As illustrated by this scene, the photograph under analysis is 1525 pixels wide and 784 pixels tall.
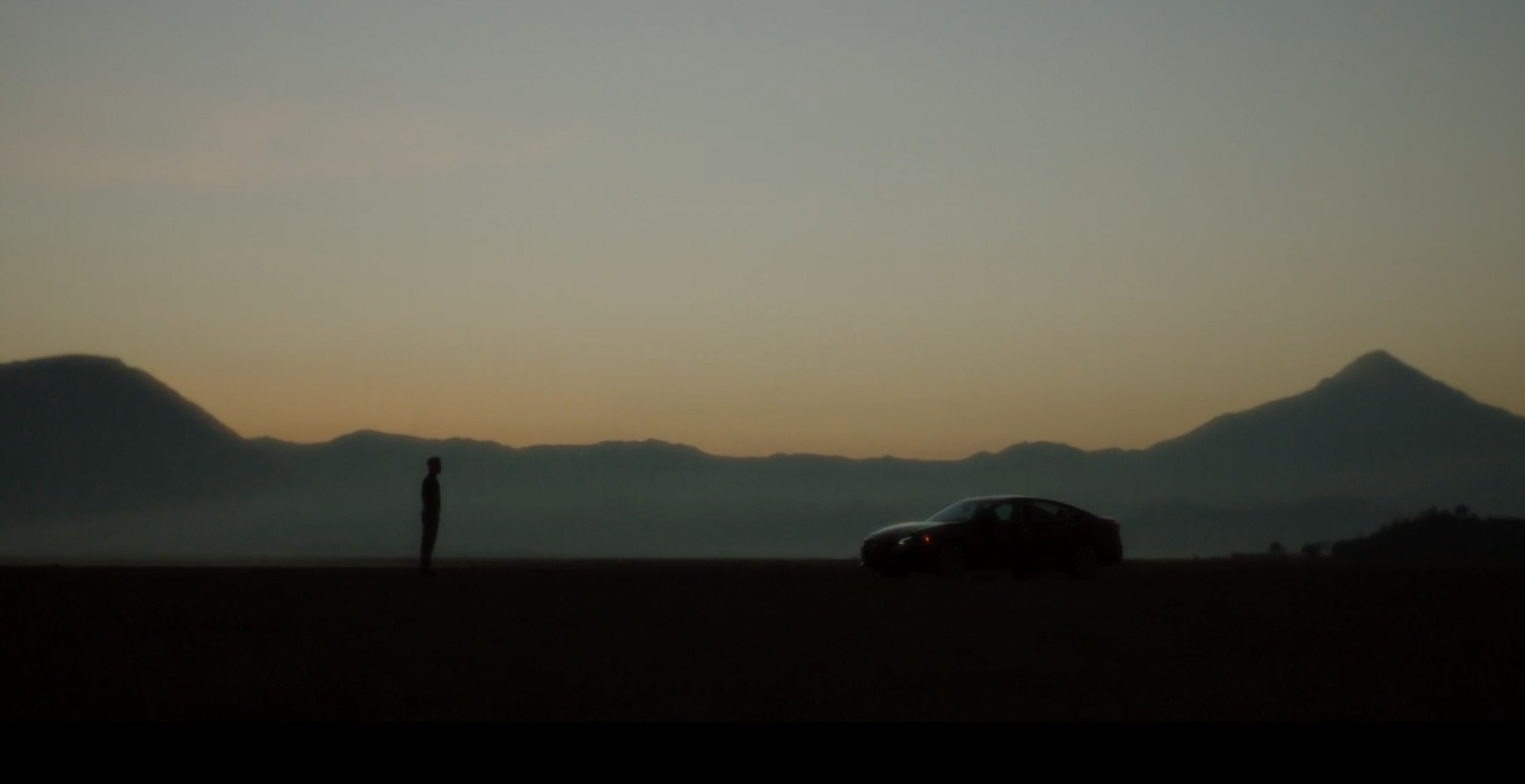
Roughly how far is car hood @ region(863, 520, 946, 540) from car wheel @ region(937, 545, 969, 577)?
0.45 m

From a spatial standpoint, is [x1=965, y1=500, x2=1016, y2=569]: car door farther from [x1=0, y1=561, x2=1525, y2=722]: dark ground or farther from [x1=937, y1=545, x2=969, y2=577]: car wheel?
[x1=0, y1=561, x2=1525, y2=722]: dark ground

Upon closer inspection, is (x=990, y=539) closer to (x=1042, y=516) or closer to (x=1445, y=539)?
(x=1042, y=516)

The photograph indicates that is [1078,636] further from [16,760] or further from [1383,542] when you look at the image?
[1383,542]

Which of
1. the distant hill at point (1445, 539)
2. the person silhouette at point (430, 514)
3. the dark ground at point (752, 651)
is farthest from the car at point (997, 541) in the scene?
the distant hill at point (1445, 539)

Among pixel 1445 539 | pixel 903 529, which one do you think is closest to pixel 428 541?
pixel 903 529

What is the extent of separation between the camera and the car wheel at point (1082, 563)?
1230 inches

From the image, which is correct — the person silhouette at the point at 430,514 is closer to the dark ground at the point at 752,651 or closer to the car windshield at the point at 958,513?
the dark ground at the point at 752,651

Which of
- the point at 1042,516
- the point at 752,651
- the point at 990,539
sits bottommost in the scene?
the point at 752,651

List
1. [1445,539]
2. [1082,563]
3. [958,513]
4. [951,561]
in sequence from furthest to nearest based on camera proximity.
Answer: [1445,539], [1082,563], [958,513], [951,561]

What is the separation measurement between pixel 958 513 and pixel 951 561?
1.05 metres

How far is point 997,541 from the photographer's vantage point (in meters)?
30.5

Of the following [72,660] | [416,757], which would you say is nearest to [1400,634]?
[416,757]

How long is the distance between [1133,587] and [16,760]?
20.1 m

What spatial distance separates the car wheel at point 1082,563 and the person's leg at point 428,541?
11.3m
